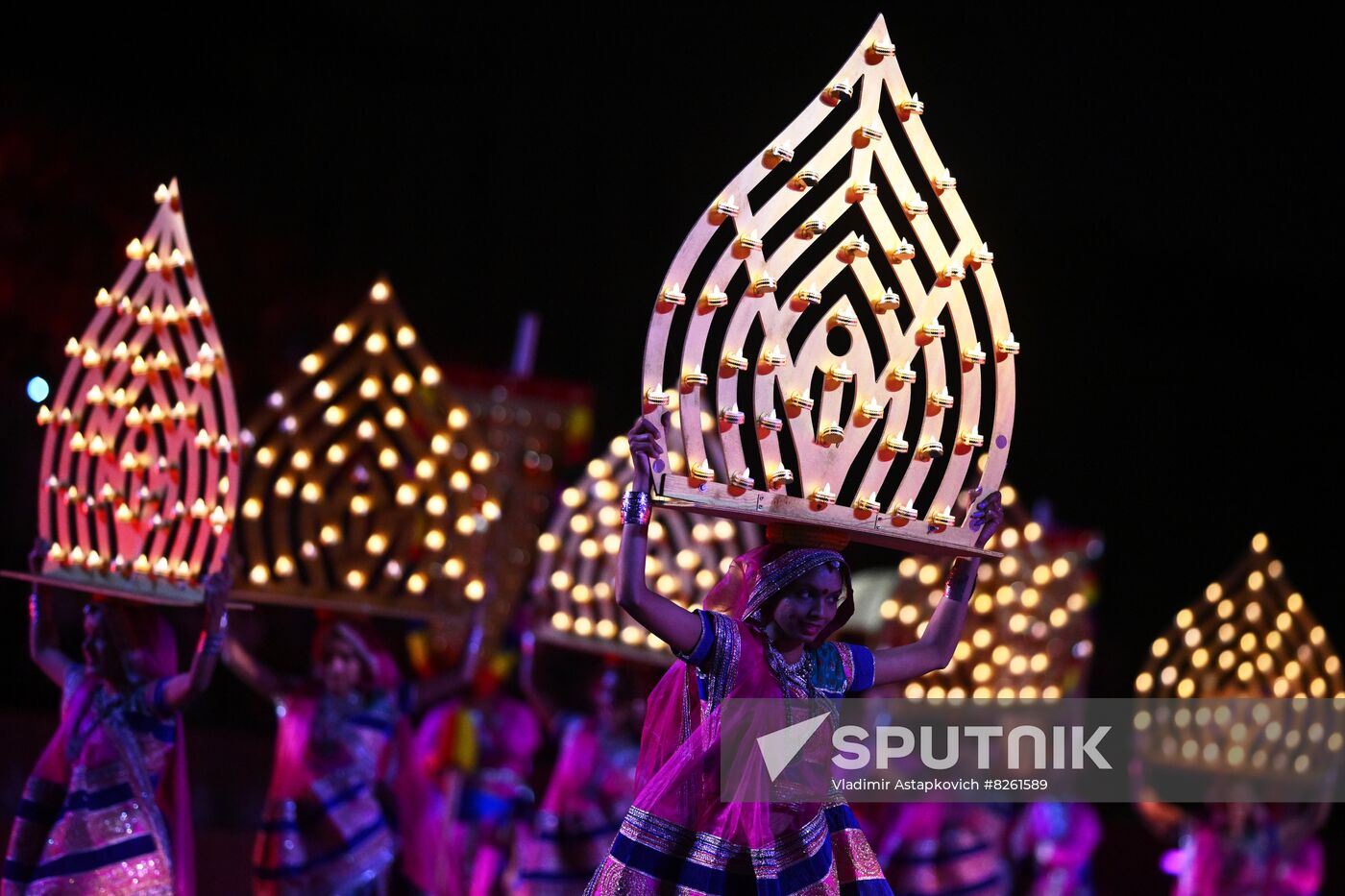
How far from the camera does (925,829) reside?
321 inches

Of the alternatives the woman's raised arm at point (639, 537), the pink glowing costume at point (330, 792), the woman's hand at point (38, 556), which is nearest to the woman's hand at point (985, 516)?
the woman's raised arm at point (639, 537)

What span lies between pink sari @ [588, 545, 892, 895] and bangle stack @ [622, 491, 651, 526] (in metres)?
0.33

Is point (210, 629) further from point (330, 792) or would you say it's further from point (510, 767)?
point (510, 767)

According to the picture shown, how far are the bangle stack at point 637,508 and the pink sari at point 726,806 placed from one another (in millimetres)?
329

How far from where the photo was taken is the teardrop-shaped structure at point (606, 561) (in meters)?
7.26

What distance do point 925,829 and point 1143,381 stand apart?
483 cm

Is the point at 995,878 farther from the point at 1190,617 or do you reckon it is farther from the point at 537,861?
the point at 537,861

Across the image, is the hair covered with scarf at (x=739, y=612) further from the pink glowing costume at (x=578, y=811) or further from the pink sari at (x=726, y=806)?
the pink glowing costume at (x=578, y=811)

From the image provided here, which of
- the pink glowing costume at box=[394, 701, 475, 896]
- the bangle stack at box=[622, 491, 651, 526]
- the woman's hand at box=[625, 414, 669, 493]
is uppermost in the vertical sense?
the woman's hand at box=[625, 414, 669, 493]

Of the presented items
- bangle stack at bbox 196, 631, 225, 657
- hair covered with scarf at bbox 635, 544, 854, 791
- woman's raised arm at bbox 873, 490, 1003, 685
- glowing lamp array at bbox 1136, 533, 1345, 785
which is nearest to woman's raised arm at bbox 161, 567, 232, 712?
bangle stack at bbox 196, 631, 225, 657

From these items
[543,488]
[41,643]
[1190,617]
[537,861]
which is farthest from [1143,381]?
[41,643]

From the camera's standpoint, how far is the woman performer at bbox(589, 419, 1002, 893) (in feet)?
11.5
